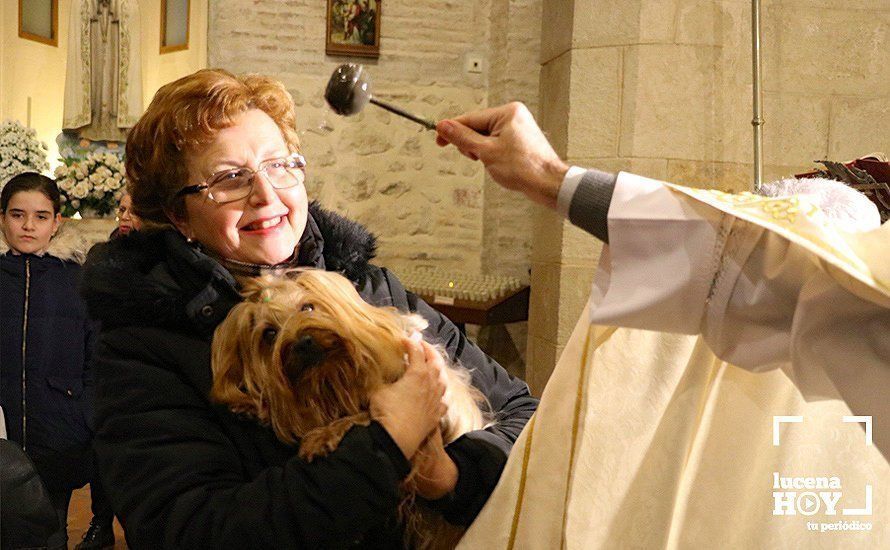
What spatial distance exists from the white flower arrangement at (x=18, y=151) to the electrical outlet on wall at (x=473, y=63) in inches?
139

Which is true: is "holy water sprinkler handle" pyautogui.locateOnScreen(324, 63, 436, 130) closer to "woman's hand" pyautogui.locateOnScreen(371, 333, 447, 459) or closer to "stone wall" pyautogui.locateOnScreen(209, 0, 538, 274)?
"woman's hand" pyautogui.locateOnScreen(371, 333, 447, 459)

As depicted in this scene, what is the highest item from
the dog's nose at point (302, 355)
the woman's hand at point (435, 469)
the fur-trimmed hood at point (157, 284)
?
the fur-trimmed hood at point (157, 284)

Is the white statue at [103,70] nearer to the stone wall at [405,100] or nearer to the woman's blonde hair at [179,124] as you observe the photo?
the stone wall at [405,100]

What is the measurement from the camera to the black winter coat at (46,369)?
3.89 m

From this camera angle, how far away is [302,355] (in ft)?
4.46

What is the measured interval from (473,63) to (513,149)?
19.1 ft

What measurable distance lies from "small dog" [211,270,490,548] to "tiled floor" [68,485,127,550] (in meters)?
3.64

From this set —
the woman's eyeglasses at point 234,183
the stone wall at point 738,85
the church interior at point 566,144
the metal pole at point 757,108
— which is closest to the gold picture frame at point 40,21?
the church interior at point 566,144

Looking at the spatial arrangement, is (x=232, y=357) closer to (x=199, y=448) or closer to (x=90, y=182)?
(x=199, y=448)

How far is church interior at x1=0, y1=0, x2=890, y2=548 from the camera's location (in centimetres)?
137

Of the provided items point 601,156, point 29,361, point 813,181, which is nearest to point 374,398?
point 813,181

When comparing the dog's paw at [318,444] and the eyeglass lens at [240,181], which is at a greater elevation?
the eyeglass lens at [240,181]

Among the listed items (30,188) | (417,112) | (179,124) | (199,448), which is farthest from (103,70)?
(199,448)

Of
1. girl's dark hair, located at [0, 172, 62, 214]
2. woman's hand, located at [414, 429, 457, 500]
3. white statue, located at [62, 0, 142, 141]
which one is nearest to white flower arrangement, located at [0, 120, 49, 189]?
white statue, located at [62, 0, 142, 141]
